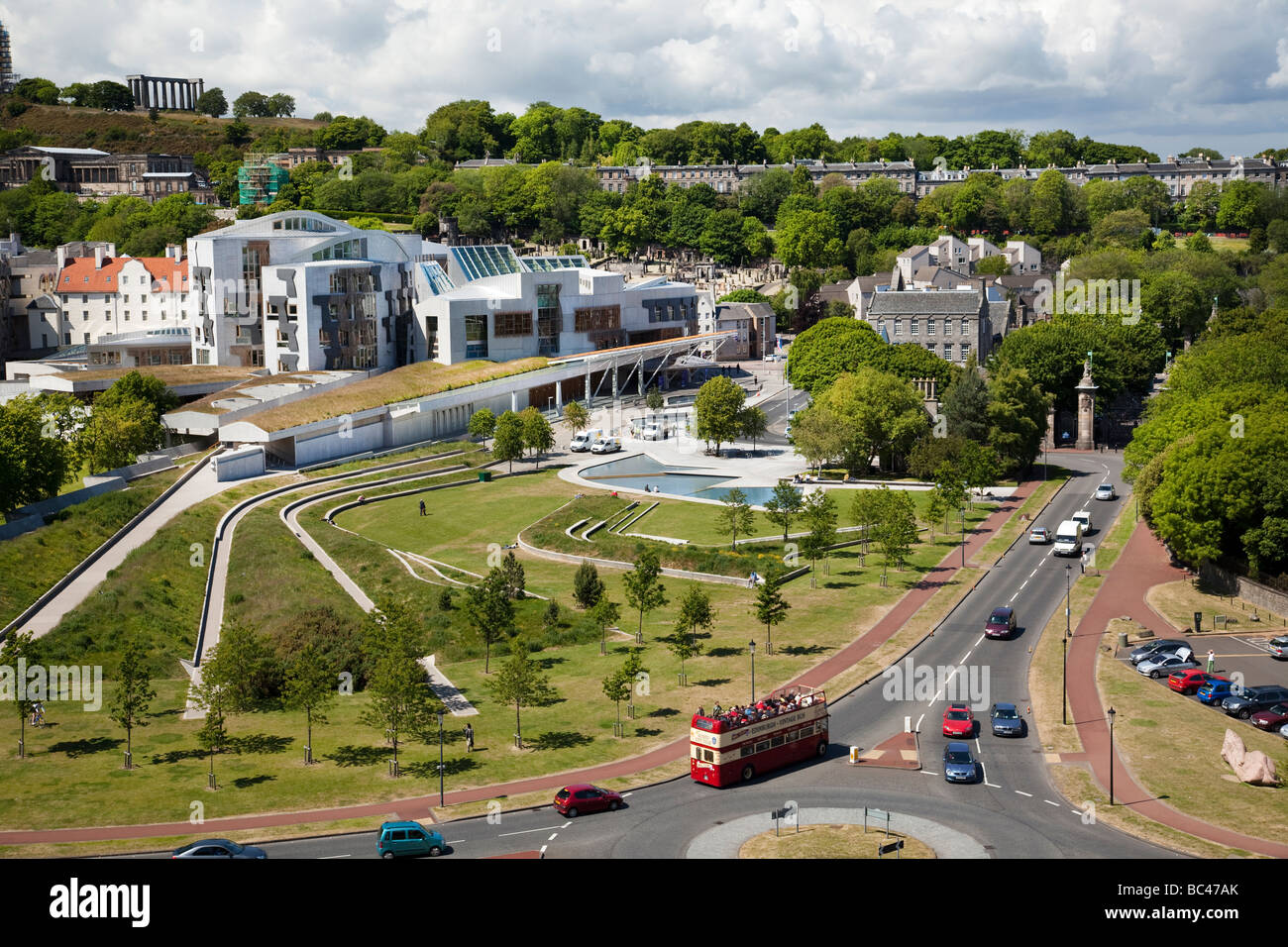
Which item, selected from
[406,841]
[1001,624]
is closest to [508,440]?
[1001,624]

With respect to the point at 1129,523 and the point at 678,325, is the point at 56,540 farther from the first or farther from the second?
the point at 678,325

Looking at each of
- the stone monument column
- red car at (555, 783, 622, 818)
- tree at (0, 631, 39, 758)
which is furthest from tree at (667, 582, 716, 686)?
the stone monument column

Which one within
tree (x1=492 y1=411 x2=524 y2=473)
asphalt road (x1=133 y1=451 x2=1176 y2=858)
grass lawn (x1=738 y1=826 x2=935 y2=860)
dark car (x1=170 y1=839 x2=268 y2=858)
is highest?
tree (x1=492 y1=411 x2=524 y2=473)

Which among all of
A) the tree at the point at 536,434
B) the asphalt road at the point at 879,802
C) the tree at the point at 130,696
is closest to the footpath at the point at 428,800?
the asphalt road at the point at 879,802

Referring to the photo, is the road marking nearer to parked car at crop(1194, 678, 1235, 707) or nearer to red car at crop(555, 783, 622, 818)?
red car at crop(555, 783, 622, 818)
